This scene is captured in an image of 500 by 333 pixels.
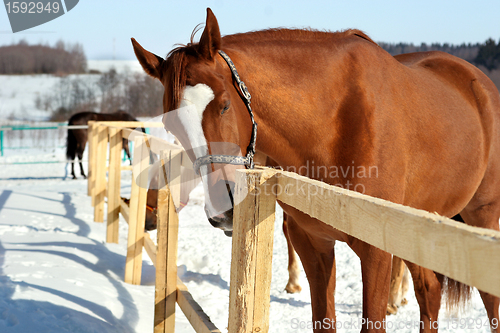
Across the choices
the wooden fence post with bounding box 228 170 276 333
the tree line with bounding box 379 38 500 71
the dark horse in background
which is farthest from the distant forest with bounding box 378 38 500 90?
the wooden fence post with bounding box 228 170 276 333

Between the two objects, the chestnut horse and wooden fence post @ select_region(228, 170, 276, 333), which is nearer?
wooden fence post @ select_region(228, 170, 276, 333)

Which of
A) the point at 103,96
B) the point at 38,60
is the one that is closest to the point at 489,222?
the point at 103,96

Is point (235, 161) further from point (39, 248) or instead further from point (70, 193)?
point (70, 193)

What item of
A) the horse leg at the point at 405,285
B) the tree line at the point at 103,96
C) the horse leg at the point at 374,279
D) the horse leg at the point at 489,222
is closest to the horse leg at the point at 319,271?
the horse leg at the point at 374,279

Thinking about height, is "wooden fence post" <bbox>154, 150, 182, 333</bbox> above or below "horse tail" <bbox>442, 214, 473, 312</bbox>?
above

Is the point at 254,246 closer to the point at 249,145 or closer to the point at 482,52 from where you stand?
the point at 249,145

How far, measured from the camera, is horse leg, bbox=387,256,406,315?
332cm

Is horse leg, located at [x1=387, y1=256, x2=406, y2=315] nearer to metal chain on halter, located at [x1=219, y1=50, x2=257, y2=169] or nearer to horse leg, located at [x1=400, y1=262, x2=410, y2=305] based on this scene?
horse leg, located at [x1=400, y1=262, x2=410, y2=305]

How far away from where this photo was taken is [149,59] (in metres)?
1.69

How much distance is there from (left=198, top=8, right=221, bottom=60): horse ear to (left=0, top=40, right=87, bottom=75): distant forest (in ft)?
141

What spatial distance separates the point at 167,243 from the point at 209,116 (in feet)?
3.63

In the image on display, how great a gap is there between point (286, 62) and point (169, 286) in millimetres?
1449

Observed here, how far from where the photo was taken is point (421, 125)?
1.97m

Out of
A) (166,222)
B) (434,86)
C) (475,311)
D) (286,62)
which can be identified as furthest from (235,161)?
(475,311)
